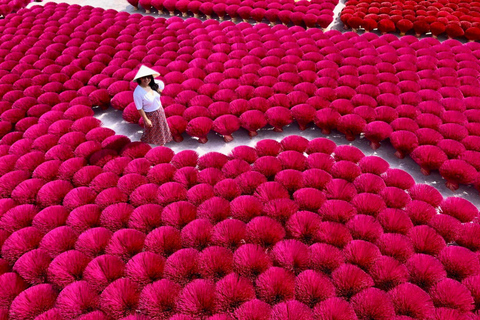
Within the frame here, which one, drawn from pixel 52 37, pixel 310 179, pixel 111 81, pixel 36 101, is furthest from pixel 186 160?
pixel 52 37

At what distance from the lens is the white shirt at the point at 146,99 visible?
2.91 m

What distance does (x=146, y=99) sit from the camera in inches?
115

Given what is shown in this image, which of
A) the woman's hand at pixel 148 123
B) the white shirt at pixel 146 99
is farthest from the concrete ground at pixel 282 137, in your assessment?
the white shirt at pixel 146 99

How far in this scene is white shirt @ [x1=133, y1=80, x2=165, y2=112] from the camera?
291cm

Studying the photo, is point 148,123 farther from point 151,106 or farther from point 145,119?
point 151,106

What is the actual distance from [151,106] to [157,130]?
26 cm

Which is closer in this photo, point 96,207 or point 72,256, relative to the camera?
point 72,256

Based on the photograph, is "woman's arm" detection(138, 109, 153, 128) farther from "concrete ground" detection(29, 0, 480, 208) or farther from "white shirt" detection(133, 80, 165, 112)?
"concrete ground" detection(29, 0, 480, 208)

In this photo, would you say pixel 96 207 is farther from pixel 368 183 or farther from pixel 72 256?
pixel 368 183

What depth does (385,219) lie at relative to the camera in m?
2.29

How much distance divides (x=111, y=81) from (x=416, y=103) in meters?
3.59

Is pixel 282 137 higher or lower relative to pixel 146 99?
lower

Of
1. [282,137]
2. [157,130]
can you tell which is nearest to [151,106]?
[157,130]

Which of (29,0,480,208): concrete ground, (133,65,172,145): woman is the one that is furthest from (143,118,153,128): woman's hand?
(29,0,480,208): concrete ground
